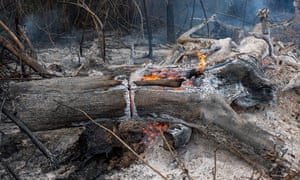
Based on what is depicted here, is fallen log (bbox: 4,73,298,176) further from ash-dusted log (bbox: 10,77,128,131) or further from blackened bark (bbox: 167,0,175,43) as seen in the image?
blackened bark (bbox: 167,0,175,43)

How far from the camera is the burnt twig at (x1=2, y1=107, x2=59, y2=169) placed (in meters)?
2.52

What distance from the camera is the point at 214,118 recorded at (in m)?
2.87

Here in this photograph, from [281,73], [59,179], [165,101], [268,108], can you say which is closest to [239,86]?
[268,108]

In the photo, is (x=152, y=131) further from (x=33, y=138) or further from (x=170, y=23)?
(x=170, y=23)

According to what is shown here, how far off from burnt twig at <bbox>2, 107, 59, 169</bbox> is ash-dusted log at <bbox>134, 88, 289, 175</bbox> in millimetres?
927

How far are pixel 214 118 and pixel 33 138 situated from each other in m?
1.74

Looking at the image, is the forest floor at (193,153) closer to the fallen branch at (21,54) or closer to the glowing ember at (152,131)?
the glowing ember at (152,131)

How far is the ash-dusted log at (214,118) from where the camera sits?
2.74 m

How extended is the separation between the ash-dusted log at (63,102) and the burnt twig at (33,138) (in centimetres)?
20

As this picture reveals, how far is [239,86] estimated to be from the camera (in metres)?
3.39

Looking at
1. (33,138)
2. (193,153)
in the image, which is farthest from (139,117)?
(33,138)

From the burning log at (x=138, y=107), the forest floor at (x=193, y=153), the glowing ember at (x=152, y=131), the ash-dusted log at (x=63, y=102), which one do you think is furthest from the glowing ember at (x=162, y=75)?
the forest floor at (x=193, y=153)

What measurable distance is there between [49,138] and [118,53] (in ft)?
11.3

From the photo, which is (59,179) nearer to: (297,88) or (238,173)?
(238,173)
